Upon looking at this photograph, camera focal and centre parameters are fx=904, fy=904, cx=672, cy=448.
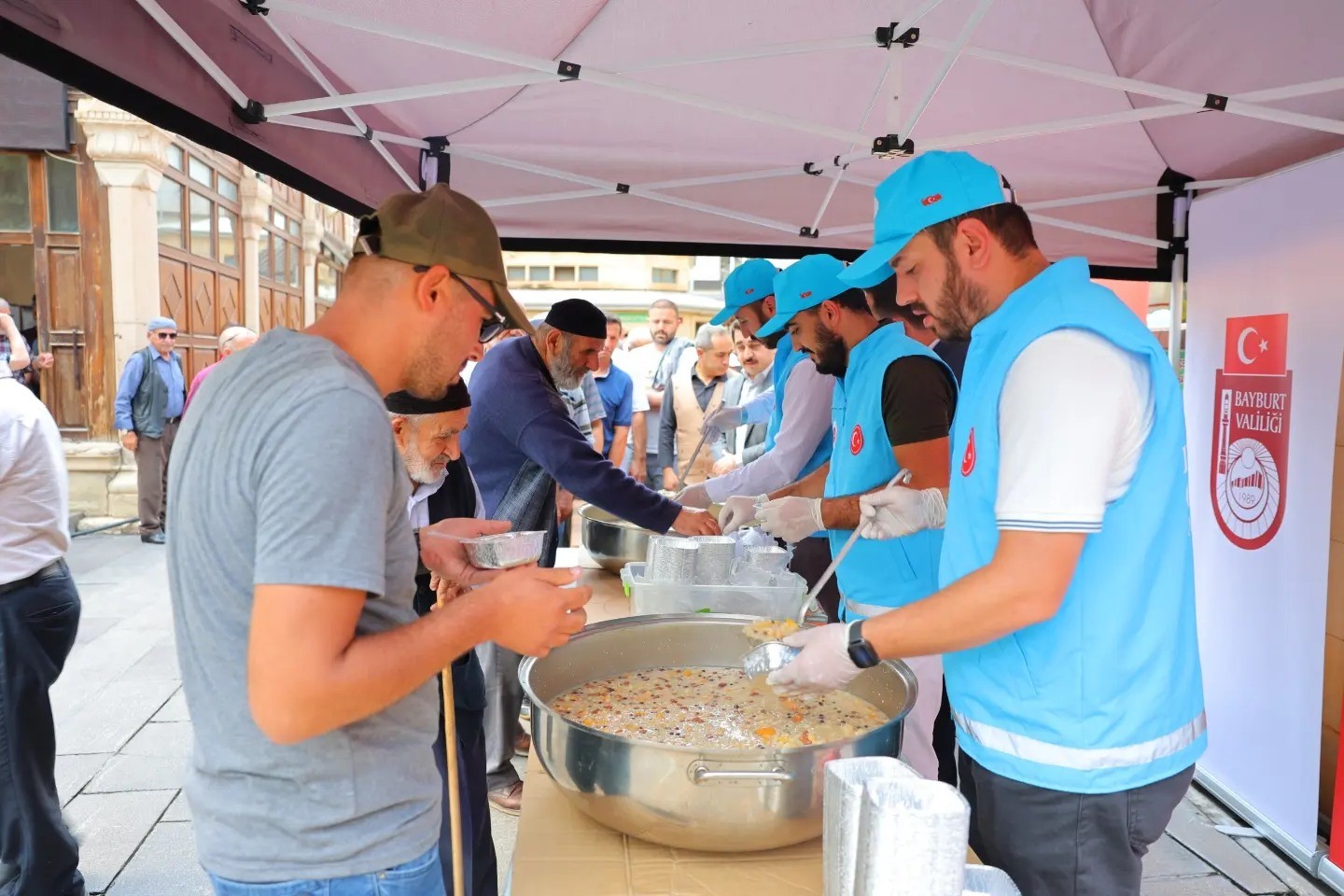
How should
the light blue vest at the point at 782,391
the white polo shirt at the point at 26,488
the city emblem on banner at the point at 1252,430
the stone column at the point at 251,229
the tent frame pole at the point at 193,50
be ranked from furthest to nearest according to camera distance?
1. the stone column at the point at 251,229
2. the light blue vest at the point at 782,391
3. the city emblem on banner at the point at 1252,430
4. the white polo shirt at the point at 26,488
5. the tent frame pole at the point at 193,50

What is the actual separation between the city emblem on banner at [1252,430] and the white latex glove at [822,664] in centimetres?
223

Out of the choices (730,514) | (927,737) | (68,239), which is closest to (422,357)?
(927,737)

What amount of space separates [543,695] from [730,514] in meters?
1.21

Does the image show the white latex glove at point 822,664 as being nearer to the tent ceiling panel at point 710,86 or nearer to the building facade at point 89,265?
the tent ceiling panel at point 710,86

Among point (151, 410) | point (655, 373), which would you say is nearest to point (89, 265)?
point (151, 410)

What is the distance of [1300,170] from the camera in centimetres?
278

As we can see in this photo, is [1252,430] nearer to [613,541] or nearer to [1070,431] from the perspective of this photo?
[613,541]

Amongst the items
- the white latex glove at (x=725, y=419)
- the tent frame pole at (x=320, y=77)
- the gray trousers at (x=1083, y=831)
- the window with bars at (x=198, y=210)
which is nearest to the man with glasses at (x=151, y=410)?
the window with bars at (x=198, y=210)

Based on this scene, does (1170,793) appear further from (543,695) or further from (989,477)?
(543,695)

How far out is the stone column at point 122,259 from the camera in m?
7.77

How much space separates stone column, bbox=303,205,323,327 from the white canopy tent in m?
11.1

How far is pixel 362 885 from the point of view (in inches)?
41.0

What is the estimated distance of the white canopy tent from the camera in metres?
2.20

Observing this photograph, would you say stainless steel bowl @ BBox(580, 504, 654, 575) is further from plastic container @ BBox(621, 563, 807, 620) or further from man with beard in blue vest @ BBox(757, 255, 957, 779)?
plastic container @ BBox(621, 563, 807, 620)
